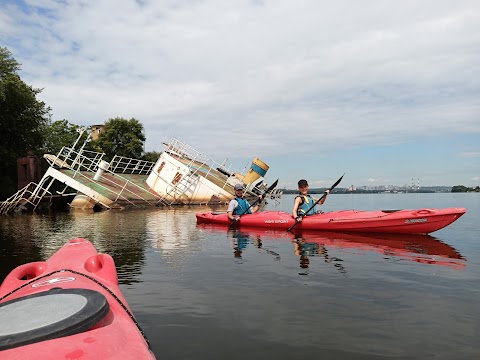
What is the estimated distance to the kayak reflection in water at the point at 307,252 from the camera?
8.69 metres

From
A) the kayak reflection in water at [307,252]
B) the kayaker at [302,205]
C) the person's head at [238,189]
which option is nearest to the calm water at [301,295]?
the kayak reflection in water at [307,252]

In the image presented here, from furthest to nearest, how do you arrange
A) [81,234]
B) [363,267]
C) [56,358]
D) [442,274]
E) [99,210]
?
[99,210] → [81,234] → [363,267] → [442,274] → [56,358]

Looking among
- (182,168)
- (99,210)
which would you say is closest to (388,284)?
(99,210)

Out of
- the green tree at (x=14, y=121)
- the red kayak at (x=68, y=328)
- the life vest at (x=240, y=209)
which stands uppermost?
the green tree at (x=14, y=121)

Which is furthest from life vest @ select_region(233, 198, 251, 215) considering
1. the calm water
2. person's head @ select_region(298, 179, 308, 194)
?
the calm water

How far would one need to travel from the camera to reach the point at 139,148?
59.1 metres

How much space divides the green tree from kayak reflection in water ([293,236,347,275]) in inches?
978

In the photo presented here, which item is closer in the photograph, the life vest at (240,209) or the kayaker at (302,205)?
the kayaker at (302,205)

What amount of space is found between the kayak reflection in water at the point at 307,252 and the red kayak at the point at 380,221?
1386 millimetres

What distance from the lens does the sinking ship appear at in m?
27.4

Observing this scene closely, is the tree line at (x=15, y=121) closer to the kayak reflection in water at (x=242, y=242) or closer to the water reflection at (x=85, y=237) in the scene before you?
the water reflection at (x=85, y=237)

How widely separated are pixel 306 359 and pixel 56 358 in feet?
8.93

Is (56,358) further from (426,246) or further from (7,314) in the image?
(426,246)

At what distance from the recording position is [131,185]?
112 feet
